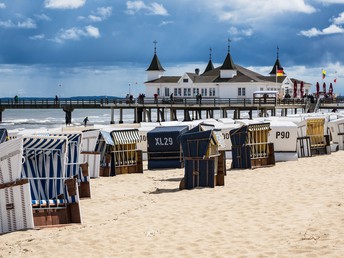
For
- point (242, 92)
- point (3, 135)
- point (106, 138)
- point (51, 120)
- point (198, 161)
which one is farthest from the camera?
point (51, 120)

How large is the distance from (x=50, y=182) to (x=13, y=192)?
2.91 ft

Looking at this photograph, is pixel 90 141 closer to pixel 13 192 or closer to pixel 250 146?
pixel 250 146

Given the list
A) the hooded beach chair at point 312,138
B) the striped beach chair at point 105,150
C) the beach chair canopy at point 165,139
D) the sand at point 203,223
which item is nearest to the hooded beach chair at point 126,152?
the striped beach chair at point 105,150

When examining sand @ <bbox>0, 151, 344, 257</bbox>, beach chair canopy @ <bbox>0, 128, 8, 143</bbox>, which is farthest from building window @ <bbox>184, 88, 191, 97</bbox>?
sand @ <bbox>0, 151, 344, 257</bbox>

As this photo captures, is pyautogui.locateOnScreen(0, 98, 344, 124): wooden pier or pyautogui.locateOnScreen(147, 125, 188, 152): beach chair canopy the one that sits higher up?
pyautogui.locateOnScreen(147, 125, 188, 152): beach chair canopy

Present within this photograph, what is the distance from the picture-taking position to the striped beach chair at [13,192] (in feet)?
29.4

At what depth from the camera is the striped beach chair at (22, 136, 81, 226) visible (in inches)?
377

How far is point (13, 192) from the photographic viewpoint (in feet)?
29.8

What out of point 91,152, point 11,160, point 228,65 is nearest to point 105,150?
point 91,152

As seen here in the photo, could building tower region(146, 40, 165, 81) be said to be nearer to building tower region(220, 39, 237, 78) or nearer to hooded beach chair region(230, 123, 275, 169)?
building tower region(220, 39, 237, 78)

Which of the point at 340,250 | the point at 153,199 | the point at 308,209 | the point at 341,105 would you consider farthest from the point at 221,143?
the point at 341,105

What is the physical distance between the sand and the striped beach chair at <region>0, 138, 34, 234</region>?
0.25 meters

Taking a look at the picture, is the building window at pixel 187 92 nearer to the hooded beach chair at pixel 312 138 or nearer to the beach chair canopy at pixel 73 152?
the hooded beach chair at pixel 312 138

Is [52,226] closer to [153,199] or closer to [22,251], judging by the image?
[22,251]
